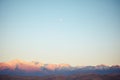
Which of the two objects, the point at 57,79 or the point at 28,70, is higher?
the point at 28,70

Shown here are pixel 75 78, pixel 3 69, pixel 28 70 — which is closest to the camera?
pixel 75 78

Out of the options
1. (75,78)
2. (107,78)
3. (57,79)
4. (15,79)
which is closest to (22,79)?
(15,79)

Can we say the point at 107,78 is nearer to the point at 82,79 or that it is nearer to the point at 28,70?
the point at 82,79

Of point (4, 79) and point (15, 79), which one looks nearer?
point (4, 79)

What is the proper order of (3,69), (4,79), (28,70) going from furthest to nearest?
(28,70) → (3,69) → (4,79)

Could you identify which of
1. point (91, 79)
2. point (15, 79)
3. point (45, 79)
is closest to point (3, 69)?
point (15, 79)

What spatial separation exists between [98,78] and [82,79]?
6931 mm

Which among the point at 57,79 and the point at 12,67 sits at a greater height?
the point at 12,67

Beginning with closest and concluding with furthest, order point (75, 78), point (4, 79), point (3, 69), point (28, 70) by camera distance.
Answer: point (4, 79), point (75, 78), point (3, 69), point (28, 70)

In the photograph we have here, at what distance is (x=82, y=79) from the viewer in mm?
74312

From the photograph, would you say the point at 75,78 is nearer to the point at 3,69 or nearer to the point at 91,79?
the point at 91,79

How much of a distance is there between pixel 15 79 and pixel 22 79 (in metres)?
3.34

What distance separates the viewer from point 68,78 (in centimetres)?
7844

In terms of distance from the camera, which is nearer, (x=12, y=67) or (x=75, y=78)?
(x=75, y=78)
